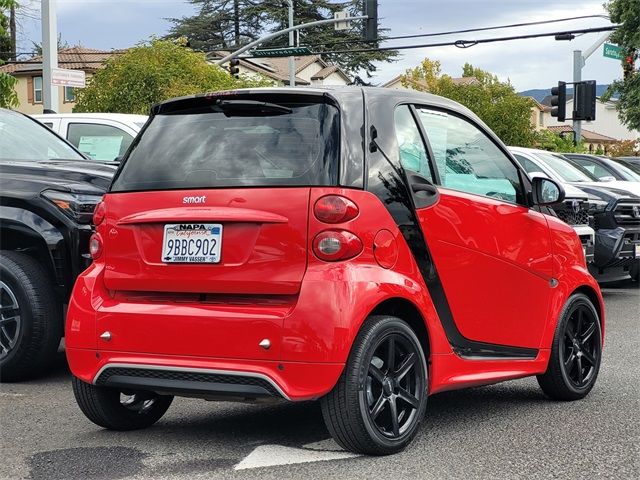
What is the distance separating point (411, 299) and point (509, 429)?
1.12m

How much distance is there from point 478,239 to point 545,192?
87 cm

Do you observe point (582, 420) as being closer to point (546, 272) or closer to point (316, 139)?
point (546, 272)

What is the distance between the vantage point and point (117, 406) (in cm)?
552

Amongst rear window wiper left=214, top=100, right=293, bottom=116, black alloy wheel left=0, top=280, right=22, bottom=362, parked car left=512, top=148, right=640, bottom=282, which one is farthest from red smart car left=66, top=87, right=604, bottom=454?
parked car left=512, top=148, right=640, bottom=282

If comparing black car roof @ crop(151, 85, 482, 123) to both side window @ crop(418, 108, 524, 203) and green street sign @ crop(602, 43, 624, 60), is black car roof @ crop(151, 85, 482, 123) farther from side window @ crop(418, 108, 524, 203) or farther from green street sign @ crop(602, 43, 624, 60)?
green street sign @ crop(602, 43, 624, 60)

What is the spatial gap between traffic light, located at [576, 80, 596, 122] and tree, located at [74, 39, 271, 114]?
9.69m

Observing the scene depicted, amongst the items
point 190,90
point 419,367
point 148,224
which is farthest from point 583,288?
point 190,90

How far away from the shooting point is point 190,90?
28.8 m

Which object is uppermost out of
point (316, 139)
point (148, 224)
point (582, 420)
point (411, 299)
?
point (316, 139)

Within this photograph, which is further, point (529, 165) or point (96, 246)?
point (529, 165)

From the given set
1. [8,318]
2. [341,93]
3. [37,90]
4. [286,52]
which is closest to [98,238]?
[341,93]

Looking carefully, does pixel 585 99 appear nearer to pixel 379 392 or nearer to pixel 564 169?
pixel 564 169

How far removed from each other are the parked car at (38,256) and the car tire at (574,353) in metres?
3.00

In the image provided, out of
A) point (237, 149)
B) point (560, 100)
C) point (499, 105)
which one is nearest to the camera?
point (237, 149)
